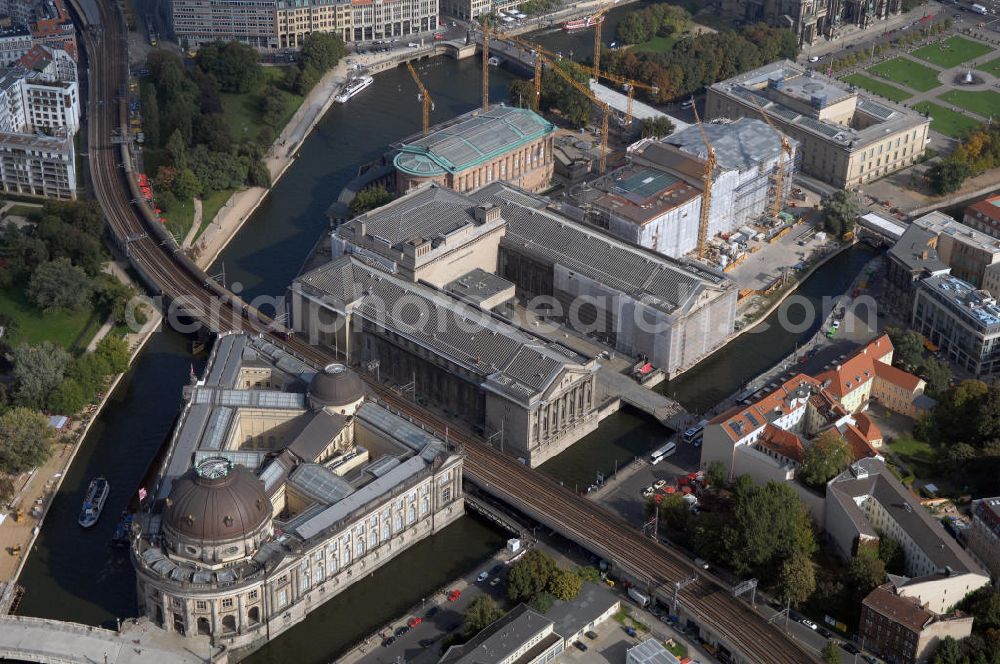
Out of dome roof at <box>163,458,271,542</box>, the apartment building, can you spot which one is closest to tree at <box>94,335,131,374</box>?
dome roof at <box>163,458,271,542</box>

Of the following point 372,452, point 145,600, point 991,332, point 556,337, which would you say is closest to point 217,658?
point 145,600

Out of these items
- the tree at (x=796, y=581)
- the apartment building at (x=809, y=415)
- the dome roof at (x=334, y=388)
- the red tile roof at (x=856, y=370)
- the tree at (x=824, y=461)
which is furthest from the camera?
the red tile roof at (x=856, y=370)

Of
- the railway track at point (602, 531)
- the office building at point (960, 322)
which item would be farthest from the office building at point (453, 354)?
the office building at point (960, 322)

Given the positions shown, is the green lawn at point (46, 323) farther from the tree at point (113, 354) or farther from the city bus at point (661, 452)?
the city bus at point (661, 452)

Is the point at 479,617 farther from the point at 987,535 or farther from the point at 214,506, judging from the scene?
the point at 987,535

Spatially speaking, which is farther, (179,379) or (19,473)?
(179,379)

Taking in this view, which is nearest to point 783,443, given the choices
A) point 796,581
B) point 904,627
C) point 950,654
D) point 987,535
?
point 796,581

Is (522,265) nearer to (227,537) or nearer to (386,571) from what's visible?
(386,571)
